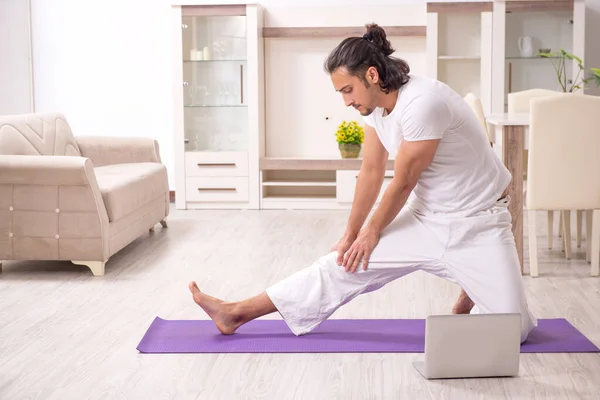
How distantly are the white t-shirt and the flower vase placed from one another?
347cm

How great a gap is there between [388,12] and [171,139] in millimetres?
1905

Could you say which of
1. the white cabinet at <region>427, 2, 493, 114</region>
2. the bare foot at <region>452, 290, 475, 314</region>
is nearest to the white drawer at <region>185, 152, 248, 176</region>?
the white cabinet at <region>427, 2, 493, 114</region>

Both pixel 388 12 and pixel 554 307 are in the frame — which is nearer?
pixel 554 307

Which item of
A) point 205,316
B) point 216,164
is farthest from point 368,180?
point 216,164

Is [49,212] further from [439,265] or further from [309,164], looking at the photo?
[309,164]

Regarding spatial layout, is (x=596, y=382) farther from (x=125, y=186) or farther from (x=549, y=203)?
(x=125, y=186)

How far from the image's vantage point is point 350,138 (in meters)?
6.30

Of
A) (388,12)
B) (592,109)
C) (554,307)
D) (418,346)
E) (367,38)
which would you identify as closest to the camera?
(367,38)

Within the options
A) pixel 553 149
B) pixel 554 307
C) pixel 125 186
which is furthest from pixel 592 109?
pixel 125 186

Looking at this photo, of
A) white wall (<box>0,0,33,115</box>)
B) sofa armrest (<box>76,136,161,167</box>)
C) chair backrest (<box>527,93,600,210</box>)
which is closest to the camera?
chair backrest (<box>527,93,600,210</box>)

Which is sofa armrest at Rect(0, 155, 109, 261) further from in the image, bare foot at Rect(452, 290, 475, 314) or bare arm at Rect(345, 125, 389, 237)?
bare foot at Rect(452, 290, 475, 314)

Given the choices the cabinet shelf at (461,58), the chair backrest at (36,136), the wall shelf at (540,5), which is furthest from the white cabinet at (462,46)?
the chair backrest at (36,136)

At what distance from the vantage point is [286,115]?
665 centimetres

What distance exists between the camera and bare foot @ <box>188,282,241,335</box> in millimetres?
2926
